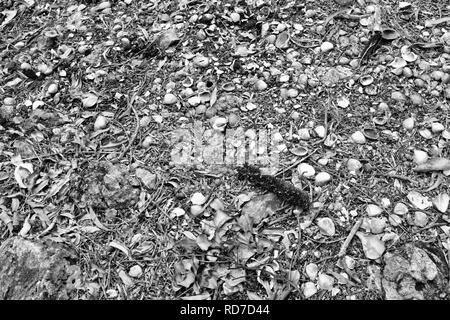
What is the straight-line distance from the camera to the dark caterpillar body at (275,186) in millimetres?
2145

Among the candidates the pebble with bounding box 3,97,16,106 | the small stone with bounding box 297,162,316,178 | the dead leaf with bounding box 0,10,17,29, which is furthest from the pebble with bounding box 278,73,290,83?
the dead leaf with bounding box 0,10,17,29

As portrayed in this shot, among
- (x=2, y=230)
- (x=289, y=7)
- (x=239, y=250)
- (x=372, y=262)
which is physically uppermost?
(x=289, y=7)

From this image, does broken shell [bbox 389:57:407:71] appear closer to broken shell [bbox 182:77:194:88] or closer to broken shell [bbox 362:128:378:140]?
broken shell [bbox 362:128:378:140]

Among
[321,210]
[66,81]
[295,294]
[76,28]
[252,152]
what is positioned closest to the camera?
[295,294]

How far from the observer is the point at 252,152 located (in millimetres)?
2332

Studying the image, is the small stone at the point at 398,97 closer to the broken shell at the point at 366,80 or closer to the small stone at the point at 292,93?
the broken shell at the point at 366,80

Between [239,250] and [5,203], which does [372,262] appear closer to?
[239,250]

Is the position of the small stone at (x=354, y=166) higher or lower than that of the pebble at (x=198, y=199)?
lower

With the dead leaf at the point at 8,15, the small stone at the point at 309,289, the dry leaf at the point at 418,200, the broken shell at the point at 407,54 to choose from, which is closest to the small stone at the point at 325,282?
the small stone at the point at 309,289

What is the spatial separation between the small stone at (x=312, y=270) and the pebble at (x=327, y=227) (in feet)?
0.56

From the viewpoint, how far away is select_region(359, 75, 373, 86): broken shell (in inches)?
97.7

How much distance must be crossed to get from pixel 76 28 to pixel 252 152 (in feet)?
5.33

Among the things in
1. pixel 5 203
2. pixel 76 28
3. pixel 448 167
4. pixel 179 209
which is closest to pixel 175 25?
pixel 76 28

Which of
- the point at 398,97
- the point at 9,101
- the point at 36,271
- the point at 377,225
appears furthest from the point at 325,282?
the point at 9,101
